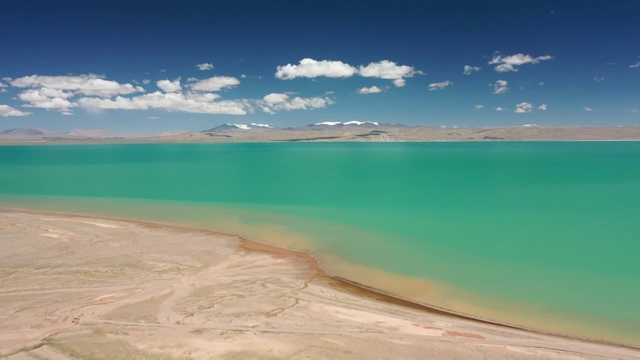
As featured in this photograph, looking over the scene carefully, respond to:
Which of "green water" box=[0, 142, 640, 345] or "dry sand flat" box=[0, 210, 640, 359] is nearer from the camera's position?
"dry sand flat" box=[0, 210, 640, 359]

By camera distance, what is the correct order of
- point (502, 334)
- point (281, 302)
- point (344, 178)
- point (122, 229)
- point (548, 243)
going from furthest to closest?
point (344, 178) → point (122, 229) → point (548, 243) → point (281, 302) → point (502, 334)

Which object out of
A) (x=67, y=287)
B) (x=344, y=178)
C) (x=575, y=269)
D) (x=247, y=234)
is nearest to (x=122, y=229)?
(x=247, y=234)

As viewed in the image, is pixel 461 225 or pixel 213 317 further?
pixel 461 225

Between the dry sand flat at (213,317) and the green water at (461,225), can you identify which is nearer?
the dry sand flat at (213,317)

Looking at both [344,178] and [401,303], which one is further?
[344,178]

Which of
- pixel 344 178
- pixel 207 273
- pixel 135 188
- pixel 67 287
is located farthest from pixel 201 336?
pixel 344 178

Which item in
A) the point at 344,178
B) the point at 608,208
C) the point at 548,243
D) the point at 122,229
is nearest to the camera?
the point at 548,243

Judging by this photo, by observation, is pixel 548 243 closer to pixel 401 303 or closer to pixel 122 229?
pixel 401 303
